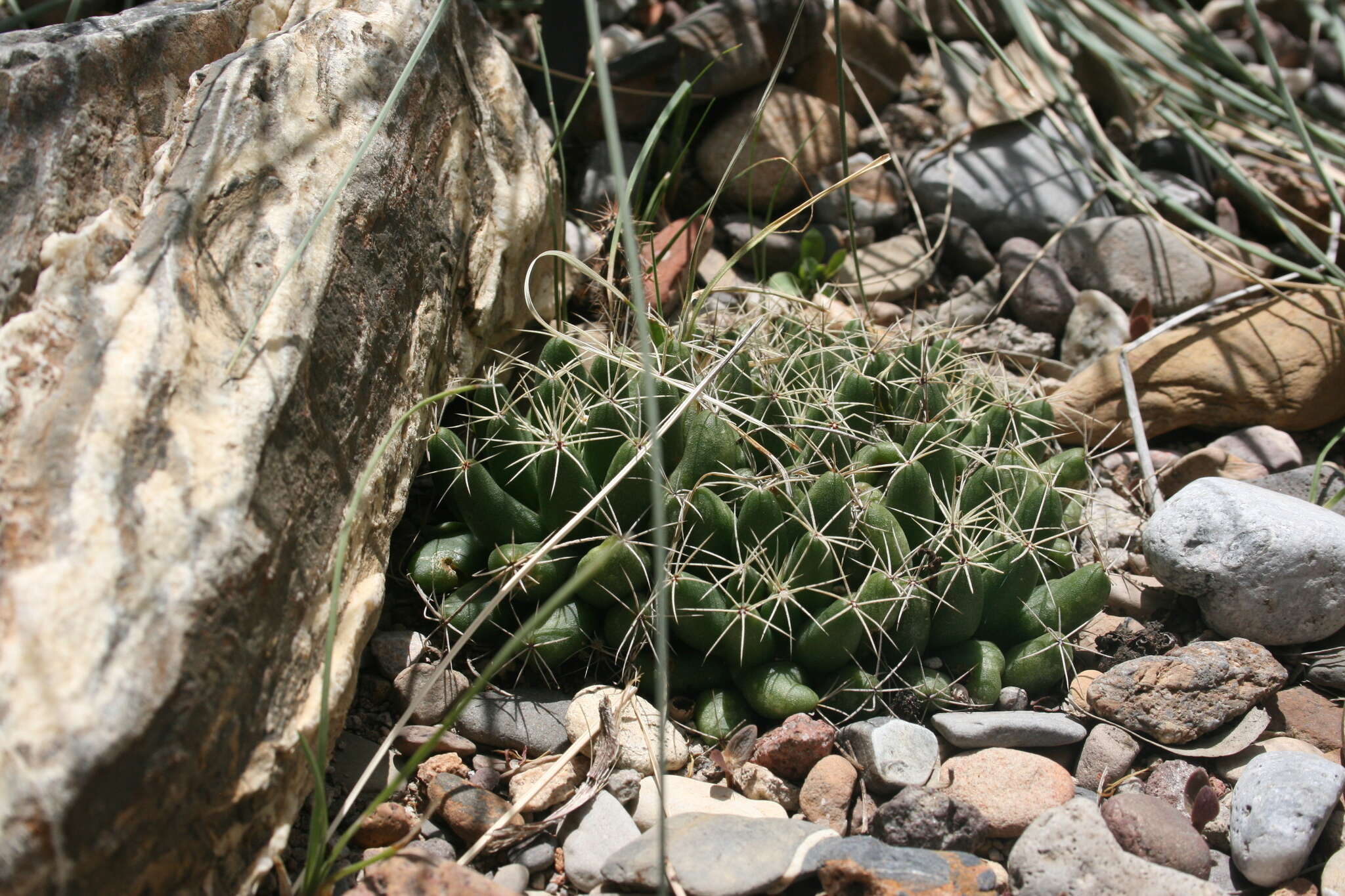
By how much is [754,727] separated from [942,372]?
0.95 meters

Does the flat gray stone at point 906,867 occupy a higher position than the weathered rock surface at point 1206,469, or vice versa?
the flat gray stone at point 906,867

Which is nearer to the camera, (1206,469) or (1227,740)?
(1227,740)

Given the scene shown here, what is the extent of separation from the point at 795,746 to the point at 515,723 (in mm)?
561

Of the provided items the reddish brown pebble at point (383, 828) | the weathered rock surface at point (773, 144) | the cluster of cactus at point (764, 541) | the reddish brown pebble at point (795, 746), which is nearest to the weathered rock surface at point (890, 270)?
the weathered rock surface at point (773, 144)

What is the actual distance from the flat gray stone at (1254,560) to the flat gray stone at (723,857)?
1097 millimetres

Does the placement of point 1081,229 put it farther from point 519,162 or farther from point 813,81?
point 519,162

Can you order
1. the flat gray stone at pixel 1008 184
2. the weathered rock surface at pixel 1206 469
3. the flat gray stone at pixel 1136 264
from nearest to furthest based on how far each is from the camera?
the weathered rock surface at pixel 1206 469 → the flat gray stone at pixel 1136 264 → the flat gray stone at pixel 1008 184

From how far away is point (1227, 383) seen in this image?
306 cm

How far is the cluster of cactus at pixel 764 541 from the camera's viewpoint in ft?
6.89

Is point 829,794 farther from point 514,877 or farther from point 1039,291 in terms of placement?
point 1039,291

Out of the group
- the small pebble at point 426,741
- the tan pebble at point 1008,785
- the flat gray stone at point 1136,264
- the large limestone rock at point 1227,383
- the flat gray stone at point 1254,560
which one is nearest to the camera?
the tan pebble at point 1008,785

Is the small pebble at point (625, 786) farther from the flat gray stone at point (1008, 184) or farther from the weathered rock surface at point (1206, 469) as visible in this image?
the flat gray stone at point (1008, 184)

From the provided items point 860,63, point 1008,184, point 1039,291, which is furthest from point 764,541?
point 860,63

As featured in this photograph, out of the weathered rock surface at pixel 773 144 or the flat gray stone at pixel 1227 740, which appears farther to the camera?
the weathered rock surface at pixel 773 144
